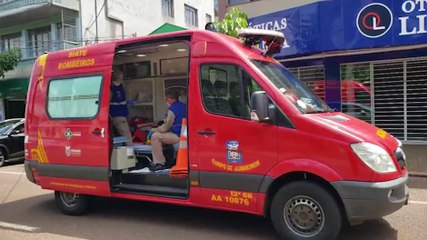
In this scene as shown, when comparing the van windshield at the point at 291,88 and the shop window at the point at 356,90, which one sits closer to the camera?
the van windshield at the point at 291,88

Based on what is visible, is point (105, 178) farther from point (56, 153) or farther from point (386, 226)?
point (386, 226)

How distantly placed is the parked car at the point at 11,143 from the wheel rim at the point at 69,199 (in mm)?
8203

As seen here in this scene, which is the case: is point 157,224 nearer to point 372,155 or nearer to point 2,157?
point 372,155

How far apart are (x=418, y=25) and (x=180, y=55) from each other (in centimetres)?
685

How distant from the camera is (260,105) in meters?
4.98

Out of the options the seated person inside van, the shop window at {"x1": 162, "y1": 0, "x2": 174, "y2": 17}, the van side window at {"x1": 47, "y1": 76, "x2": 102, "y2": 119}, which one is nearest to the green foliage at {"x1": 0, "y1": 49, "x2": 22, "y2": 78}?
the shop window at {"x1": 162, "y1": 0, "x2": 174, "y2": 17}

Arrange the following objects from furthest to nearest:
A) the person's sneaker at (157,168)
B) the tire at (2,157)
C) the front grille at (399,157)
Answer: the tire at (2,157) < the person's sneaker at (157,168) < the front grille at (399,157)

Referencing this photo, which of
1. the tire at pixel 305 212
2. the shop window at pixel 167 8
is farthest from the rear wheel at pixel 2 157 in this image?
the shop window at pixel 167 8

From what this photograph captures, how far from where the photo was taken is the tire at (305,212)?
15.9 ft

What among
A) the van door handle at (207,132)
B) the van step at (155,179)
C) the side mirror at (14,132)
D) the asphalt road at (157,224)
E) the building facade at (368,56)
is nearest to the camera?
the van door handle at (207,132)

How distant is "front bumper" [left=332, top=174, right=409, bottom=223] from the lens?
4.67m

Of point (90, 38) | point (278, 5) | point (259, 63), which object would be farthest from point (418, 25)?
point (90, 38)

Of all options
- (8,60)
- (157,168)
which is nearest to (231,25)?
(157,168)

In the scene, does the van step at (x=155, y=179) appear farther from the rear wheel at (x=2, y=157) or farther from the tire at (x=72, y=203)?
the rear wheel at (x=2, y=157)
